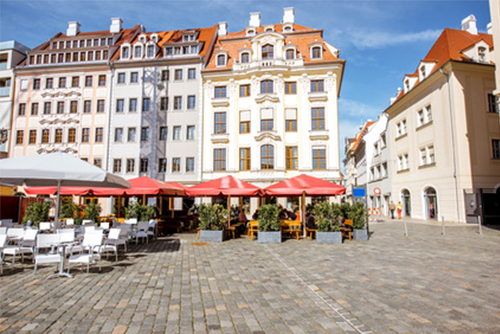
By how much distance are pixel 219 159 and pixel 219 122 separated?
3.66 metres

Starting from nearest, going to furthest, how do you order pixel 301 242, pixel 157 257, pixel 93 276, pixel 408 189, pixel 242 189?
pixel 93 276
pixel 157 257
pixel 301 242
pixel 242 189
pixel 408 189

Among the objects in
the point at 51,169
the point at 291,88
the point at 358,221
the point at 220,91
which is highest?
the point at 220,91

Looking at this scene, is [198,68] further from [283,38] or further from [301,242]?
[301,242]

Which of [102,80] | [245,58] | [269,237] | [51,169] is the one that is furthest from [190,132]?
[51,169]

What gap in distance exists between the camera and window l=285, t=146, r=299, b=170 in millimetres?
29391

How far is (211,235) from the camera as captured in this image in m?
14.3

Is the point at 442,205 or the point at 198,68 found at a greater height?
the point at 198,68

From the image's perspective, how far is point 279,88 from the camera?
98.5ft

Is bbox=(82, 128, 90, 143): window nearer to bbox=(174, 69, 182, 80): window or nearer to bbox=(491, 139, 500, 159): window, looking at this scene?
bbox=(174, 69, 182, 80): window

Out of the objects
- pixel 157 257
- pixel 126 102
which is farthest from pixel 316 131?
pixel 157 257

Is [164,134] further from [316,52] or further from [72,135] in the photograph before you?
[316,52]

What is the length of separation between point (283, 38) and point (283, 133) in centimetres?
933

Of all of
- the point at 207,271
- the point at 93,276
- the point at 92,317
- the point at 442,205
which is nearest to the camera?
the point at 92,317

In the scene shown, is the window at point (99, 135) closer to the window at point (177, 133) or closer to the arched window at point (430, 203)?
the window at point (177, 133)
